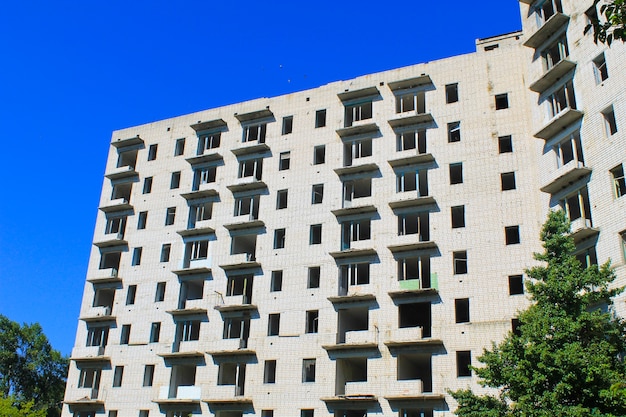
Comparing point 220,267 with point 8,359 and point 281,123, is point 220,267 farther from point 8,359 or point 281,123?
point 8,359

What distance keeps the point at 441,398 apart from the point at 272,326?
1360 centimetres

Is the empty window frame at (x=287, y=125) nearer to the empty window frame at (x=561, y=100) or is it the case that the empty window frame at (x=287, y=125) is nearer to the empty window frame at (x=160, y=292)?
the empty window frame at (x=160, y=292)

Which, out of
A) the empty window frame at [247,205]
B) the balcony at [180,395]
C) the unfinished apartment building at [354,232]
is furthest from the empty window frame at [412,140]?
the balcony at [180,395]

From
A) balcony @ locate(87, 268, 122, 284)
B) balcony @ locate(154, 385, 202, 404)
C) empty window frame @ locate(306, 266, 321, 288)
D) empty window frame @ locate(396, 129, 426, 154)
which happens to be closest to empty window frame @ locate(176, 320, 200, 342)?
balcony @ locate(154, 385, 202, 404)

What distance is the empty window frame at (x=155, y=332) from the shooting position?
5184 centimetres

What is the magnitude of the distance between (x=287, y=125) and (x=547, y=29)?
21.6 metres

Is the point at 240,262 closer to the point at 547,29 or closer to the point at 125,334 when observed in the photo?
the point at 125,334

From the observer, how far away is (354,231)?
1918 inches

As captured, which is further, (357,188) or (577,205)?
(357,188)

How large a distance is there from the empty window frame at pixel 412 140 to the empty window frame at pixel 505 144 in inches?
218

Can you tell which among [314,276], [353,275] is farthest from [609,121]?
[314,276]

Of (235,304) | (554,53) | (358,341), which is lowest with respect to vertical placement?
(358,341)

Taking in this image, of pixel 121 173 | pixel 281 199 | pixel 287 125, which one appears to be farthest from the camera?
pixel 121 173

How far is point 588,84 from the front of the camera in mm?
39875
